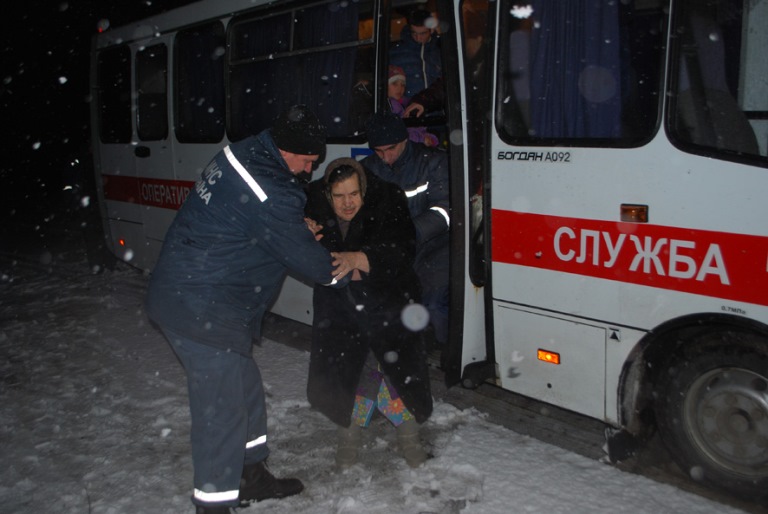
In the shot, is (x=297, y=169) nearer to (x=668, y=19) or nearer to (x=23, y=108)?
(x=668, y=19)

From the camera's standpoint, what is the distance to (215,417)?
3.18 meters

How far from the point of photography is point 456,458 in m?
3.89

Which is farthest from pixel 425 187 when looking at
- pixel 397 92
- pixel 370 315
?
pixel 370 315

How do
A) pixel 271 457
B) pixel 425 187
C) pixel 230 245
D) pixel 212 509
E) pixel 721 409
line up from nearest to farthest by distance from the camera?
pixel 230 245
pixel 212 509
pixel 721 409
pixel 271 457
pixel 425 187

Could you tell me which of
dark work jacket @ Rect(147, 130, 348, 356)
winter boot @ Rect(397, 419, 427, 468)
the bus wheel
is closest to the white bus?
the bus wheel

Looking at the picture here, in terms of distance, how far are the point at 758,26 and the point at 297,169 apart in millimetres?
2867

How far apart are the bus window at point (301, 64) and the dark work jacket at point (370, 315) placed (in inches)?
62.8

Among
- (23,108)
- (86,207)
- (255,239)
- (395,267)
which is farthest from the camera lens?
(23,108)

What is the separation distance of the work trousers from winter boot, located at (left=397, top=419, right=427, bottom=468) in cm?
99

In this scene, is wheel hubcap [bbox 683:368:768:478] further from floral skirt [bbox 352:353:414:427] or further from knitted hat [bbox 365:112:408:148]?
knitted hat [bbox 365:112:408:148]

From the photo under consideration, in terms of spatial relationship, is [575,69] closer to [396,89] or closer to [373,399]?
[396,89]

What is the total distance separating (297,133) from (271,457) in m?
2.03

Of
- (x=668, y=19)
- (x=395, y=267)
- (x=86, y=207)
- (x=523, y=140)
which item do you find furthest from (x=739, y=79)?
(x=86, y=207)

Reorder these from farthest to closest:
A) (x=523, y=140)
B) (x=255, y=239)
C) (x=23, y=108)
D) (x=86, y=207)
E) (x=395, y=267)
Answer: (x=23, y=108)
(x=86, y=207)
(x=523, y=140)
(x=395, y=267)
(x=255, y=239)
